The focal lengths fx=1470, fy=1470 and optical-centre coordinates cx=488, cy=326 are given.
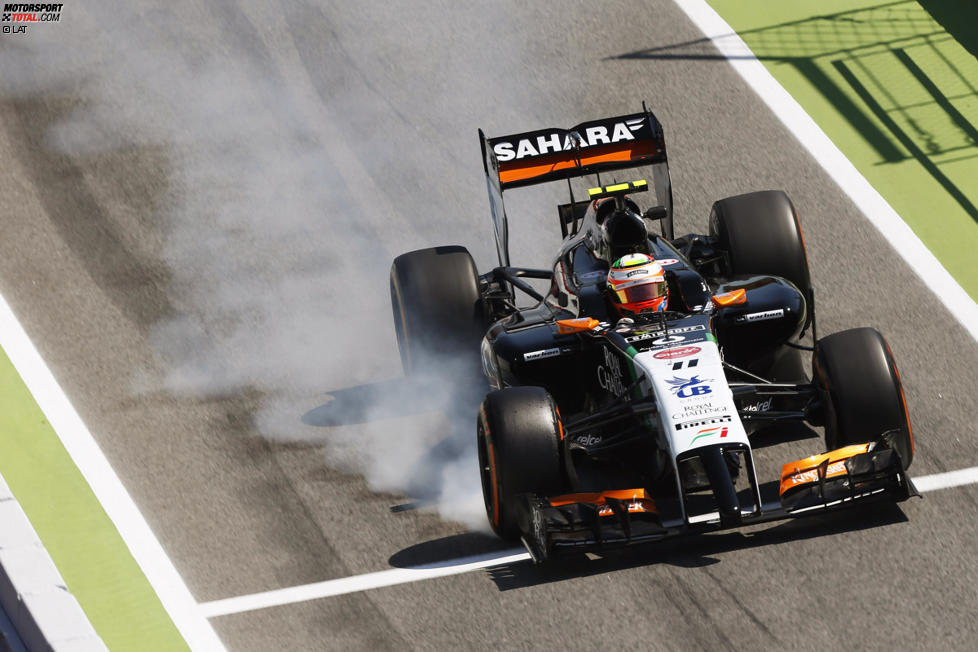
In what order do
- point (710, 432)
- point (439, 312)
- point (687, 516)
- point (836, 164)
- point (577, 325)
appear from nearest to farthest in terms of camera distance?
point (687, 516)
point (710, 432)
point (577, 325)
point (439, 312)
point (836, 164)

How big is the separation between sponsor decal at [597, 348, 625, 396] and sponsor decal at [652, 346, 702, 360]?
43 centimetres

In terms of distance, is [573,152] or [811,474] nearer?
[811,474]

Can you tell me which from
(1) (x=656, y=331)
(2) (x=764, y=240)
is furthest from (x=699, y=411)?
(2) (x=764, y=240)

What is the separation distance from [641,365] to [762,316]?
4.55 feet

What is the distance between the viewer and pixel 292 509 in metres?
11.1

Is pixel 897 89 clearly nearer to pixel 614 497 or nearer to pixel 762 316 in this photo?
pixel 762 316

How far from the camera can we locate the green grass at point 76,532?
32.6ft

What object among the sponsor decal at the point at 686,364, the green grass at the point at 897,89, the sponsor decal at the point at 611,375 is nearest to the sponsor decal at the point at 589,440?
the sponsor decal at the point at 611,375

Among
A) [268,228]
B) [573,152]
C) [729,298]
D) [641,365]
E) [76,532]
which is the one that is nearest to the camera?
[641,365]

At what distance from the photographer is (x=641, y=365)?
394 inches

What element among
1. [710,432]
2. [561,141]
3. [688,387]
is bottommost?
[710,432]

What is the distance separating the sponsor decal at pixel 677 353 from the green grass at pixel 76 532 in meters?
3.72

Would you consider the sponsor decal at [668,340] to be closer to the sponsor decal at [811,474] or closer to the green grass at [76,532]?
the sponsor decal at [811,474]

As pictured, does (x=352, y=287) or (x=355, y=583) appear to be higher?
(x=352, y=287)
